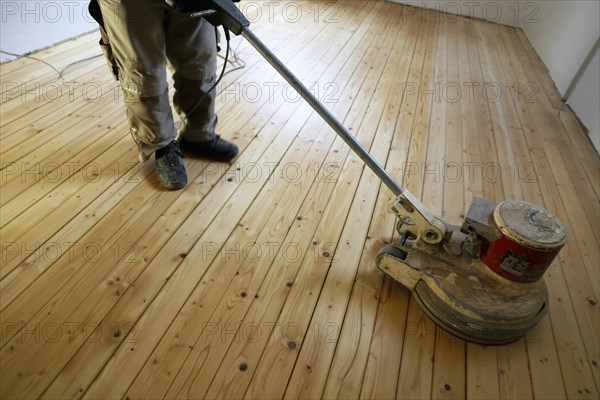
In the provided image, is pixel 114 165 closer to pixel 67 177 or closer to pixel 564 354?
pixel 67 177

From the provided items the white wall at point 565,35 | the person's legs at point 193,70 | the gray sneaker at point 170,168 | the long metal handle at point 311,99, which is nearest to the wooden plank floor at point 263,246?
the gray sneaker at point 170,168

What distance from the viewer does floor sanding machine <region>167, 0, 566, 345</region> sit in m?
1.12

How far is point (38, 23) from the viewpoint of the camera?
2.54m

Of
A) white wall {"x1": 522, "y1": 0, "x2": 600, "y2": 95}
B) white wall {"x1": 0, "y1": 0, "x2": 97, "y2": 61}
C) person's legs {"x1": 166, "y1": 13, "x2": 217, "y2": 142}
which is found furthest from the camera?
white wall {"x1": 522, "y1": 0, "x2": 600, "y2": 95}

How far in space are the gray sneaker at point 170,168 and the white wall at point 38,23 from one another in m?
1.54

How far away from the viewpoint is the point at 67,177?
5.48 ft

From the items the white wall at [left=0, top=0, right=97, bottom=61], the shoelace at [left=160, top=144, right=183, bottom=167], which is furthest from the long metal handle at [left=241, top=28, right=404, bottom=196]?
the white wall at [left=0, top=0, right=97, bottom=61]

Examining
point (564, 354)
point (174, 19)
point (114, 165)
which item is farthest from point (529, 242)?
point (114, 165)

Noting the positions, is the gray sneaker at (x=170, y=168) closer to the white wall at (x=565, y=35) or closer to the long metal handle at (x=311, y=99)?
the long metal handle at (x=311, y=99)

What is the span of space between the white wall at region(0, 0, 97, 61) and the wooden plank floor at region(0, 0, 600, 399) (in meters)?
0.10

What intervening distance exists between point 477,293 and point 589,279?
683 mm

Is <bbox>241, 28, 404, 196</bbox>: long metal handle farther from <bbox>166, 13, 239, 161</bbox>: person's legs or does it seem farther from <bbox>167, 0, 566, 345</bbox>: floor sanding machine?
<bbox>166, 13, 239, 161</bbox>: person's legs

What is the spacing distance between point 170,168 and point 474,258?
1.22 meters

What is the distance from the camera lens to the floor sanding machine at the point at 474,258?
1.12m
